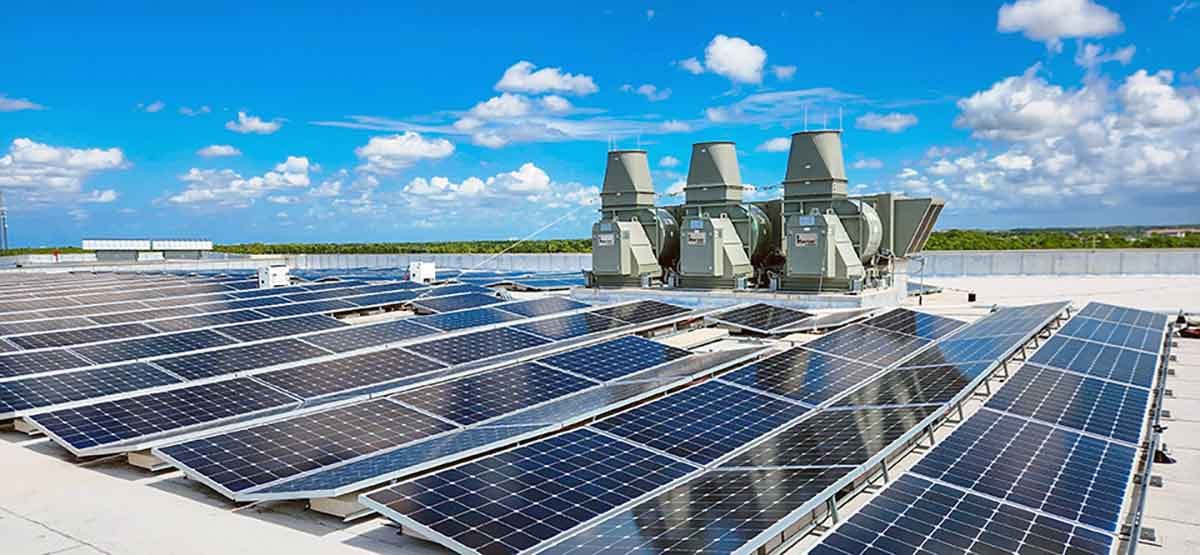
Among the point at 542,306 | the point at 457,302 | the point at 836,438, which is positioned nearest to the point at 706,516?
the point at 836,438

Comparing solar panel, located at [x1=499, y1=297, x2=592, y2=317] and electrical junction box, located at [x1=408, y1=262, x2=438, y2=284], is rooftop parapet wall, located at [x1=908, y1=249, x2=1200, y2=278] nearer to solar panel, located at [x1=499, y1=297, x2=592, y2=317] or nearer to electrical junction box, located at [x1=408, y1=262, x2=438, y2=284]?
solar panel, located at [x1=499, y1=297, x2=592, y2=317]

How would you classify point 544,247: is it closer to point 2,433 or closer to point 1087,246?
point 1087,246

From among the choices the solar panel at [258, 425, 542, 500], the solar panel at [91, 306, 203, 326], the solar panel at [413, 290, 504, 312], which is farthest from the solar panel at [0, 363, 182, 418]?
the solar panel at [413, 290, 504, 312]

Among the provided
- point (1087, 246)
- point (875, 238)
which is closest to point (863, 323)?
point (875, 238)

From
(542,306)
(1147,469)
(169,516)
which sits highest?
(542,306)

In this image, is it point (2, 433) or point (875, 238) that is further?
point (875, 238)

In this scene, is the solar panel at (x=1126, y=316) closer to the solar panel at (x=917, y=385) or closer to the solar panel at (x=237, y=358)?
the solar panel at (x=917, y=385)

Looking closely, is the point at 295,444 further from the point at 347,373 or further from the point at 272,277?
the point at 272,277
